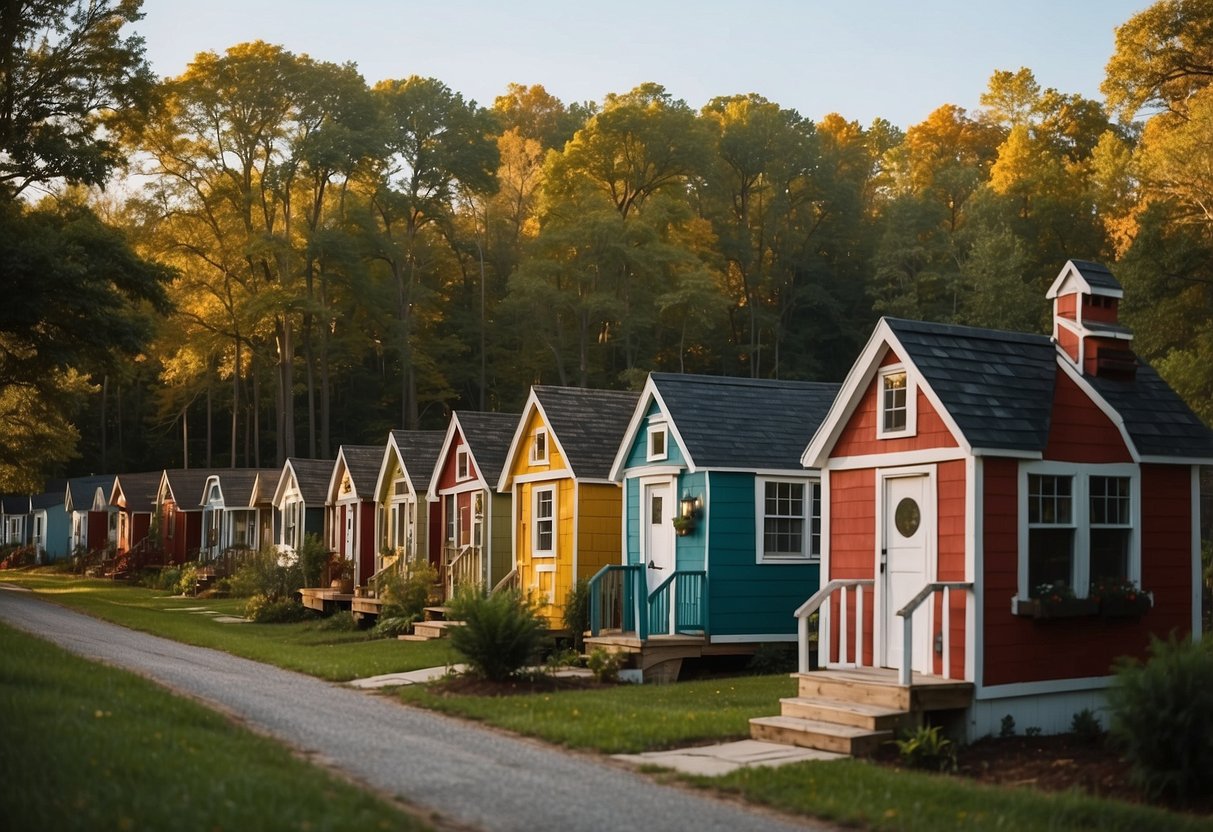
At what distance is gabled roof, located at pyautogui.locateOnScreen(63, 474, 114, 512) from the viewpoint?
63.0m

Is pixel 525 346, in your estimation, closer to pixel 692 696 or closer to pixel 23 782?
pixel 692 696

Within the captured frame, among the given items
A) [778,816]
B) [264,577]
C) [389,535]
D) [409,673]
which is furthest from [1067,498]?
[264,577]

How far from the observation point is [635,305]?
56156 millimetres

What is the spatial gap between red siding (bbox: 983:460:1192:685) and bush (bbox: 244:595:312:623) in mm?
22653

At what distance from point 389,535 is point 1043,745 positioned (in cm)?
2233

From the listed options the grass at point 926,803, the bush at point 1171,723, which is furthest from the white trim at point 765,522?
the bush at point 1171,723

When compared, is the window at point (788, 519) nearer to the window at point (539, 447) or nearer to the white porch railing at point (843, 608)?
the white porch railing at point (843, 608)

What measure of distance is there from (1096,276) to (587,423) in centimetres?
1113

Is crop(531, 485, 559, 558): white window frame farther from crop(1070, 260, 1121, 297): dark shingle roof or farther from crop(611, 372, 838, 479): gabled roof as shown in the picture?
crop(1070, 260, 1121, 297): dark shingle roof

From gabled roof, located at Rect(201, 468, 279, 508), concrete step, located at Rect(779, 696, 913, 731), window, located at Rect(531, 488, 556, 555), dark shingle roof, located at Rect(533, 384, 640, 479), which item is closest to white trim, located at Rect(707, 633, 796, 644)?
dark shingle roof, located at Rect(533, 384, 640, 479)

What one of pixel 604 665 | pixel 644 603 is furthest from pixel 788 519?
pixel 604 665

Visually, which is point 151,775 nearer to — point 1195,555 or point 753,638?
point 1195,555

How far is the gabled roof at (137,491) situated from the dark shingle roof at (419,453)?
87.8 ft

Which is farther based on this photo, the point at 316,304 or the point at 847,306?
the point at 847,306
